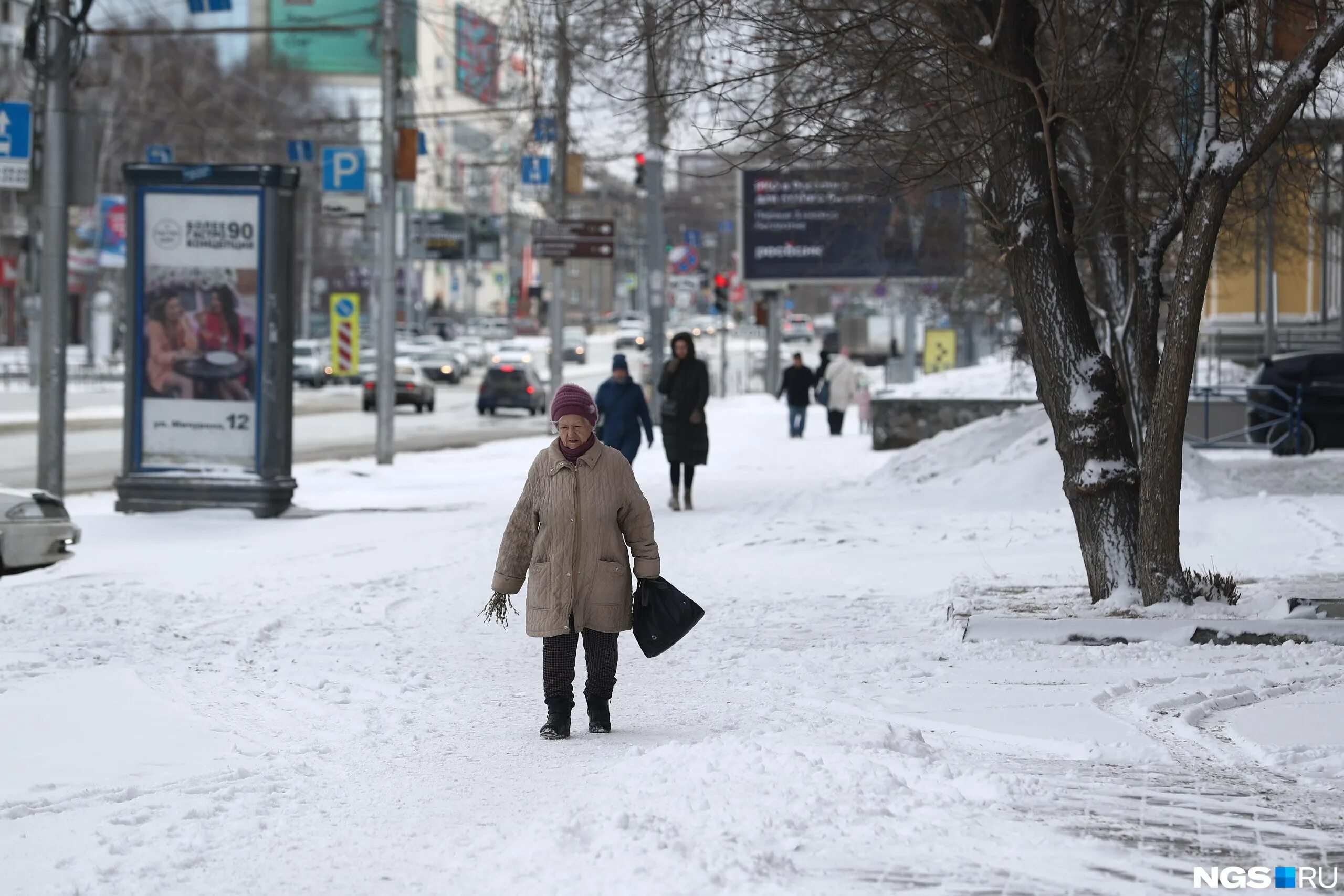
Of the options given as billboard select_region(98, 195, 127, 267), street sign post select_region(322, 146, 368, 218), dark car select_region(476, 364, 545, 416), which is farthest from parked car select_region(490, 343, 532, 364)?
street sign post select_region(322, 146, 368, 218)

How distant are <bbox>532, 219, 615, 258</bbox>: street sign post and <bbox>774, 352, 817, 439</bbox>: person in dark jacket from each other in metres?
5.54

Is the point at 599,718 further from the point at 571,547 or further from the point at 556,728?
the point at 571,547

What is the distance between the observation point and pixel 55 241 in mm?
15930

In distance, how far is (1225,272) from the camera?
29.6 metres

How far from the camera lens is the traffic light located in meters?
41.9

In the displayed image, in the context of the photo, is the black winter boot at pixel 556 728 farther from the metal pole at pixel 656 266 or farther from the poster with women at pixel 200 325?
the metal pole at pixel 656 266

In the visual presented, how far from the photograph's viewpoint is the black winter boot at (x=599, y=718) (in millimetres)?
7195

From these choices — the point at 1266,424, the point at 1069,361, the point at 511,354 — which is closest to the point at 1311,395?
the point at 1266,424

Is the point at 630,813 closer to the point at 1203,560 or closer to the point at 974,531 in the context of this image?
the point at 1203,560

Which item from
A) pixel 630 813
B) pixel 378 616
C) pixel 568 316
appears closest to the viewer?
pixel 630 813

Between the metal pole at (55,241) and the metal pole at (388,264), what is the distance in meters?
7.25

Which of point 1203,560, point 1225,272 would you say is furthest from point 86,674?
point 1225,272

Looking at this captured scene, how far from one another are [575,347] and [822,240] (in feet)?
158

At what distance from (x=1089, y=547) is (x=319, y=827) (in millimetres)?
5327
